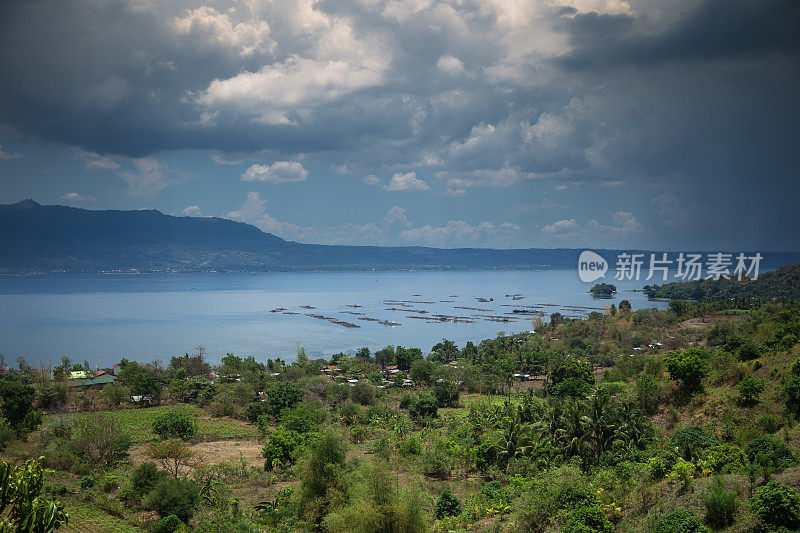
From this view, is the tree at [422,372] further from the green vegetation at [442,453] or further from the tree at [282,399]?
the tree at [282,399]

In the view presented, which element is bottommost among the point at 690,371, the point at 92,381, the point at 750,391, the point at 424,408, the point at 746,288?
the point at 92,381

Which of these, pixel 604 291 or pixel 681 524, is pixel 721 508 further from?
pixel 604 291

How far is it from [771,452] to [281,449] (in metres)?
22.5

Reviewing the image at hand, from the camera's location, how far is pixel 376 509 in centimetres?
1616

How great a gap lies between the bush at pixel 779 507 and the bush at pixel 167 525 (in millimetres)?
20233

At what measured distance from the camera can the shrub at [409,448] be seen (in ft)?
94.9

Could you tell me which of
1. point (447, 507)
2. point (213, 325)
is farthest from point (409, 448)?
point (213, 325)

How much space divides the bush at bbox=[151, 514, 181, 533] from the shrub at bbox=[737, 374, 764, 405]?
86.6 feet

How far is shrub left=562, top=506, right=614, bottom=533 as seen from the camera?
1602 cm

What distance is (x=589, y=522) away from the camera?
16.4m

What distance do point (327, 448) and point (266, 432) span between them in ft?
50.4


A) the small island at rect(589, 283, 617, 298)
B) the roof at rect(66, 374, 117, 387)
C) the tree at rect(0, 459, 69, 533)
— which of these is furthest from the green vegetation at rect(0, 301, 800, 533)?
the small island at rect(589, 283, 617, 298)

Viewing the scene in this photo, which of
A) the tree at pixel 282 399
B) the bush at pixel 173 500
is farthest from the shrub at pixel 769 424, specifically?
the tree at pixel 282 399

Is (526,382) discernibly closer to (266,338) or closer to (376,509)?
(376,509)
